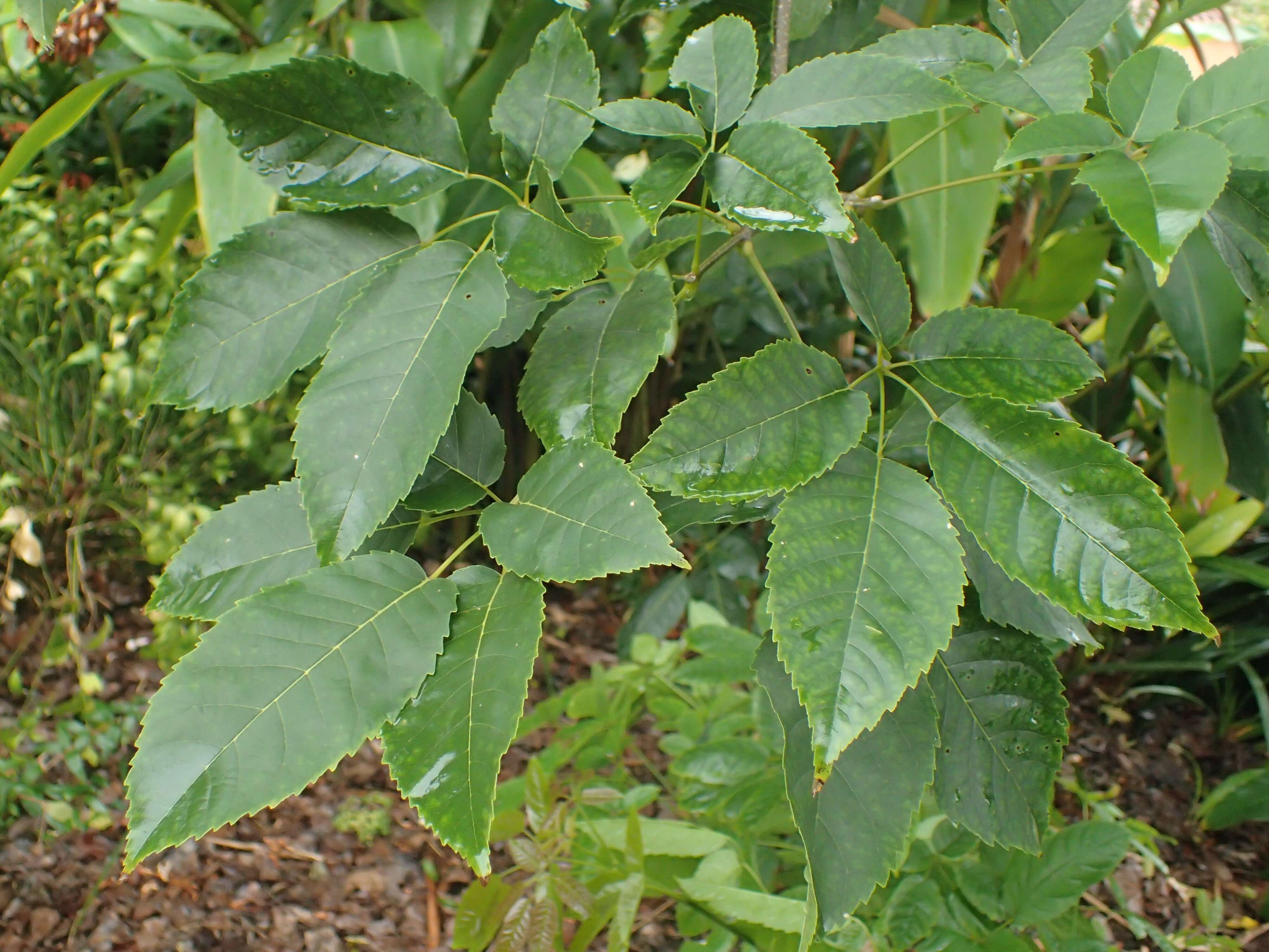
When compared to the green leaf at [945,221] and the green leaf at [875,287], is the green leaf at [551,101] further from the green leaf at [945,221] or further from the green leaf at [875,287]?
the green leaf at [945,221]

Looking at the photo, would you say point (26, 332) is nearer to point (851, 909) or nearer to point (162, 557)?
point (162, 557)

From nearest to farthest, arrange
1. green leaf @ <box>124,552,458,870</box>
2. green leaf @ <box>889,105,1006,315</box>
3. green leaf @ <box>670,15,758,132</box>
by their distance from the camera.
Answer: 1. green leaf @ <box>124,552,458,870</box>
2. green leaf @ <box>670,15,758,132</box>
3. green leaf @ <box>889,105,1006,315</box>

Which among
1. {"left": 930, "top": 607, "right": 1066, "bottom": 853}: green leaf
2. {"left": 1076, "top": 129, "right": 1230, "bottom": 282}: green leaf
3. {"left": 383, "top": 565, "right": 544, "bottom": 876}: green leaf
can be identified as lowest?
{"left": 930, "top": 607, "right": 1066, "bottom": 853}: green leaf

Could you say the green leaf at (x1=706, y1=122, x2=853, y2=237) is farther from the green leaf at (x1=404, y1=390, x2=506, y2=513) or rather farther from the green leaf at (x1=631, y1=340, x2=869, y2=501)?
the green leaf at (x1=404, y1=390, x2=506, y2=513)

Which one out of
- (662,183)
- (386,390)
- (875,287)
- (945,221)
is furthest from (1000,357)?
(945,221)

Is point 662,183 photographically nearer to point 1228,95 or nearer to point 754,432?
point 754,432

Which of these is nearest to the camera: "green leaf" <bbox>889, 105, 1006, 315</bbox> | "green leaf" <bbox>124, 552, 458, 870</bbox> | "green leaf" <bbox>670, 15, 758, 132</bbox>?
"green leaf" <bbox>124, 552, 458, 870</bbox>

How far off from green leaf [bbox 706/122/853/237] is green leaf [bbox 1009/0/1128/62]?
19 cm

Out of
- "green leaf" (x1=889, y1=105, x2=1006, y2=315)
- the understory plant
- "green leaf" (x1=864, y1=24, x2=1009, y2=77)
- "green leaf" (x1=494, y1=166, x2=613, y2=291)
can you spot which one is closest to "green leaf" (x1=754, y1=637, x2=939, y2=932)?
the understory plant

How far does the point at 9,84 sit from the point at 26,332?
2.53 ft

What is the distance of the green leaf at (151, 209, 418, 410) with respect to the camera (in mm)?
449

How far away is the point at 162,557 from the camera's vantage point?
6.31ft

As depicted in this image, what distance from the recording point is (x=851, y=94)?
1.49 feet

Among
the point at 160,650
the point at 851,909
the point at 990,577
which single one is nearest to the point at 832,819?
the point at 851,909
